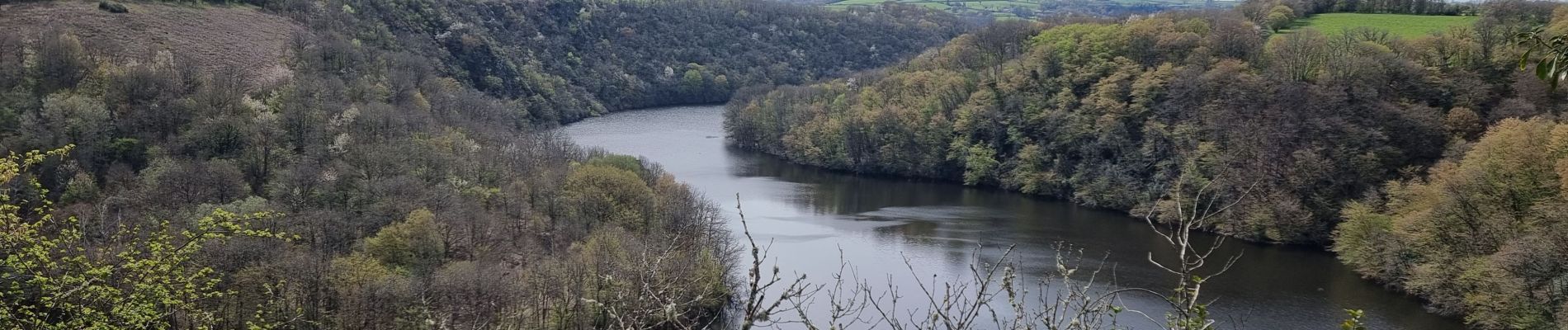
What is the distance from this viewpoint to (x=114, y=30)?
4553cm

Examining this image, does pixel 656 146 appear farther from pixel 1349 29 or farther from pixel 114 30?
pixel 1349 29

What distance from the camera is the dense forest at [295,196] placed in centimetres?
1377

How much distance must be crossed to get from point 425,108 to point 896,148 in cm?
2496

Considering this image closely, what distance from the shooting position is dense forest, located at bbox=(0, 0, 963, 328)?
13766 millimetres

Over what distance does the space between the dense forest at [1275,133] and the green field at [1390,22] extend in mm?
1993

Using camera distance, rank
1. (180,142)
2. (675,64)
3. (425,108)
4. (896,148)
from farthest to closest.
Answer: (675,64) → (896,148) → (425,108) → (180,142)

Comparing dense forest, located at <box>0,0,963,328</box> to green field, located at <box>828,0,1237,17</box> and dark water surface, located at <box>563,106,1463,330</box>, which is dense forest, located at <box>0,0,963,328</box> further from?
green field, located at <box>828,0,1237,17</box>

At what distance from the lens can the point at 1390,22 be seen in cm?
5438

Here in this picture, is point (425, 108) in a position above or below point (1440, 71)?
below

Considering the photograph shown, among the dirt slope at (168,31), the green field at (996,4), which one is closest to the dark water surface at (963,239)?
the dirt slope at (168,31)

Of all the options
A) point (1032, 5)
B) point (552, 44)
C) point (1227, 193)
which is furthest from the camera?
point (1032, 5)

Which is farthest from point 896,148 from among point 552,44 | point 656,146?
point 552,44

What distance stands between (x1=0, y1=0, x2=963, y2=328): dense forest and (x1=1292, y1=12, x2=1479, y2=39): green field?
36.2 m

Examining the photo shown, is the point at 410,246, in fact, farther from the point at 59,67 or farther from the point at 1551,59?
the point at 1551,59
